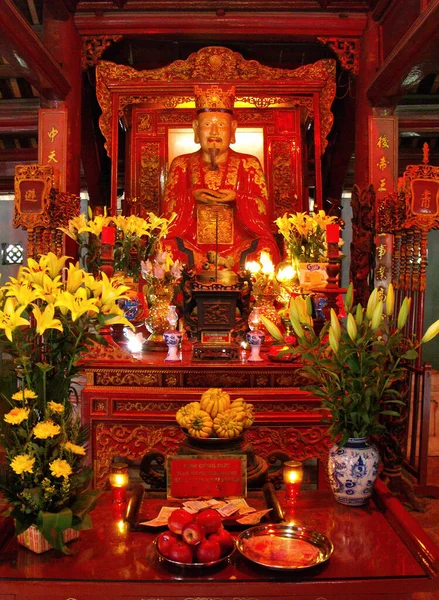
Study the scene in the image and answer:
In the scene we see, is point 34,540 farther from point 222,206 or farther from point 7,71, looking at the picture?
point 7,71

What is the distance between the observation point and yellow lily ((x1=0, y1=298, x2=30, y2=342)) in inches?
60.4

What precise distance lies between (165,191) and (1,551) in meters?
4.69

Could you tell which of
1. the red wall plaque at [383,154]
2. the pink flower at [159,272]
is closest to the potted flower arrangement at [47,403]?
the pink flower at [159,272]

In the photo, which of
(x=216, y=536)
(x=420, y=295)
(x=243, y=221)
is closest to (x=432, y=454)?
(x=420, y=295)

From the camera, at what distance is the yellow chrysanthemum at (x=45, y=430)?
4.97ft

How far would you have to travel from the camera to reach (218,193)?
5672mm

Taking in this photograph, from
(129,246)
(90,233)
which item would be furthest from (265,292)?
(90,233)

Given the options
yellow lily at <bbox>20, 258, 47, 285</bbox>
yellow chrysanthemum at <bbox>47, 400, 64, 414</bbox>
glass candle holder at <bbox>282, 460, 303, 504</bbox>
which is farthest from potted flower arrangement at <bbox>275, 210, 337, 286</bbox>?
yellow chrysanthemum at <bbox>47, 400, 64, 414</bbox>

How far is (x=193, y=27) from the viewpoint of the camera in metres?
5.14

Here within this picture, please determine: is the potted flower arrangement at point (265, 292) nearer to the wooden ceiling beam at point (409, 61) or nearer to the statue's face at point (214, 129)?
the wooden ceiling beam at point (409, 61)

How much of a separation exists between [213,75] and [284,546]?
5.03 meters

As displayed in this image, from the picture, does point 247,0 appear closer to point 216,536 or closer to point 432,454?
point 432,454

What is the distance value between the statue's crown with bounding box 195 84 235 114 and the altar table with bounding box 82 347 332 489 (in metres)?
2.97

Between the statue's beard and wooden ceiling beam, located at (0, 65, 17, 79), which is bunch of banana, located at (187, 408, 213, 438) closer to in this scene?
the statue's beard
